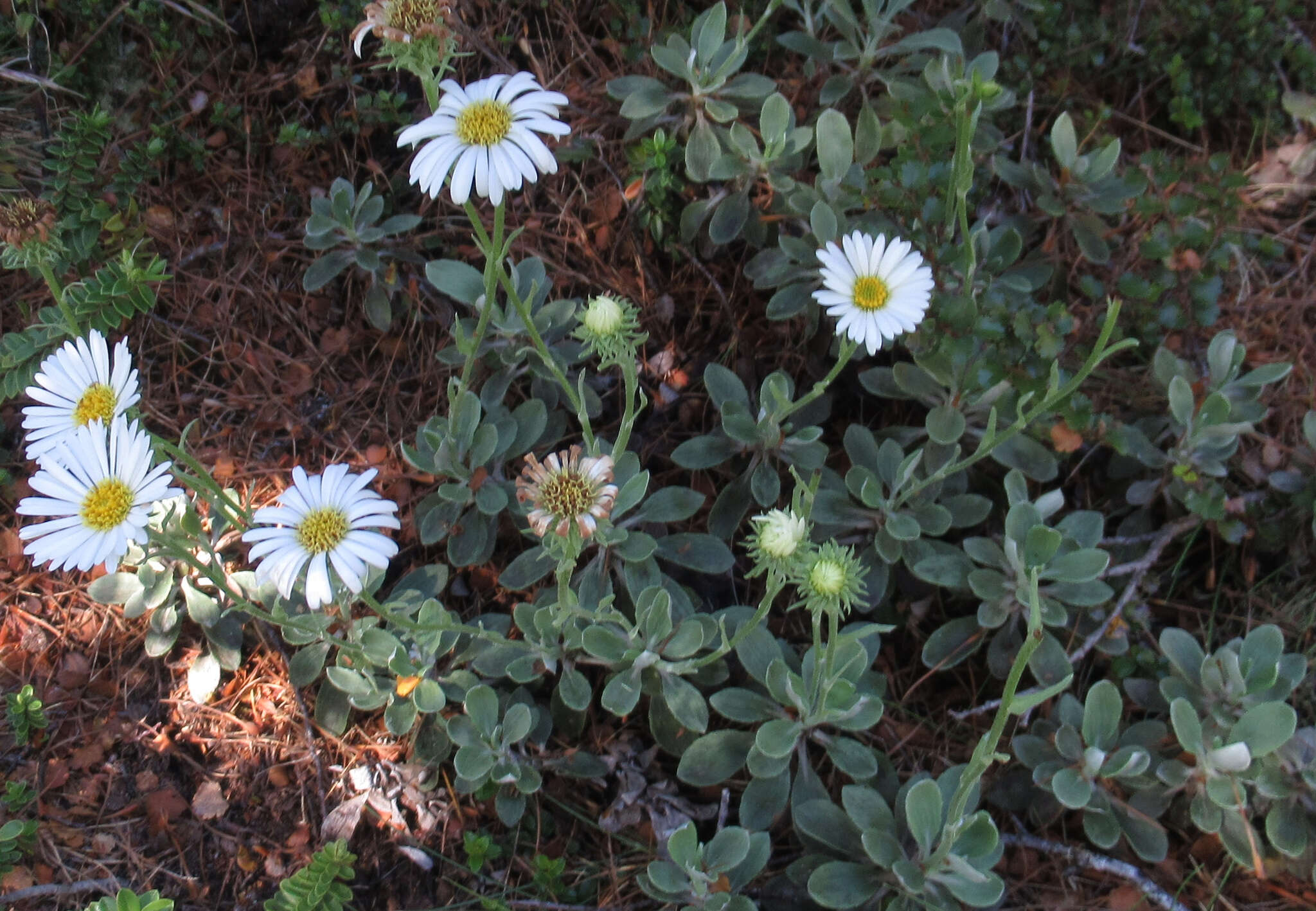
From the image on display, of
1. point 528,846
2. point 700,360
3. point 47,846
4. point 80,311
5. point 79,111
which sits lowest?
point 47,846

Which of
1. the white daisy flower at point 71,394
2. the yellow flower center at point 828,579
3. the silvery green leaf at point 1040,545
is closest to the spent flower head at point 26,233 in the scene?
the white daisy flower at point 71,394

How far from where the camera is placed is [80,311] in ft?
8.13

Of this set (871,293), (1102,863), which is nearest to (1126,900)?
(1102,863)

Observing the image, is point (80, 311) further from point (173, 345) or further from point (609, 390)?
point (609, 390)

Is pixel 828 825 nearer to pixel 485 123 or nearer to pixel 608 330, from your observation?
pixel 608 330

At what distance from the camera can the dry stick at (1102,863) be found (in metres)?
2.25

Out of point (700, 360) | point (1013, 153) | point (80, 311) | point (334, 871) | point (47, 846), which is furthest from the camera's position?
point (1013, 153)

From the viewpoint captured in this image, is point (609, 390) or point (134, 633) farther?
point (609, 390)

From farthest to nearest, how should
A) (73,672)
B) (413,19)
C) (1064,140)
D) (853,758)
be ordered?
1. (1064,140)
2. (73,672)
3. (853,758)
4. (413,19)

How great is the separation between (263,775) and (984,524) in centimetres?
206

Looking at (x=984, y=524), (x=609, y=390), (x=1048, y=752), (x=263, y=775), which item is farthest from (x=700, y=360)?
(x=263, y=775)

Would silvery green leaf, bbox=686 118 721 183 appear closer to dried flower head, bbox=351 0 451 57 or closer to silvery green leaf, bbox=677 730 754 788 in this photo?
dried flower head, bbox=351 0 451 57

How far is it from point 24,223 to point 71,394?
45 cm

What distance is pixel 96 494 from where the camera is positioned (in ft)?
6.18
